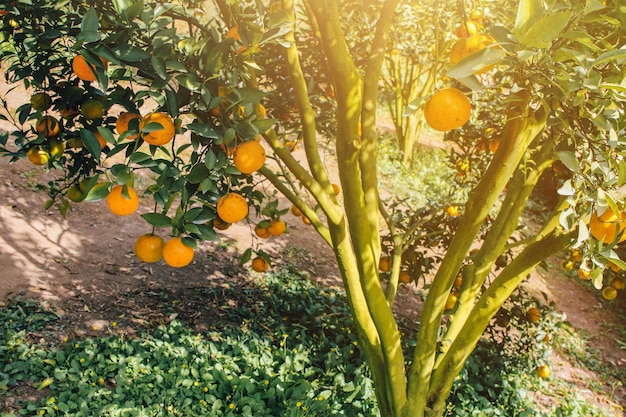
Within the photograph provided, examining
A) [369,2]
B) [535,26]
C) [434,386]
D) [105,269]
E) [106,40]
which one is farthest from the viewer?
[369,2]

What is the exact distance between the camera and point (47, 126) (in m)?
1.86

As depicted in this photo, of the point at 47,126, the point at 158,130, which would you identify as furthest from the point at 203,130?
the point at 47,126

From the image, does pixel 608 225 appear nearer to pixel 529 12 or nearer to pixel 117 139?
pixel 529 12

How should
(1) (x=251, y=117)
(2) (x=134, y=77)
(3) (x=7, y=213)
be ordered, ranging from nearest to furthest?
(2) (x=134, y=77), (1) (x=251, y=117), (3) (x=7, y=213)

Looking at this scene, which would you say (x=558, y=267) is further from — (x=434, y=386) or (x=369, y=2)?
(x=434, y=386)

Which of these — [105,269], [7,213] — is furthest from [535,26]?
[7,213]

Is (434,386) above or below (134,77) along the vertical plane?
above

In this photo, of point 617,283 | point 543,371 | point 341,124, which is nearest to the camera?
point 341,124

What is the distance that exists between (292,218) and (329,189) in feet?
16.2

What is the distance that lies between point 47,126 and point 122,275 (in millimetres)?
2603

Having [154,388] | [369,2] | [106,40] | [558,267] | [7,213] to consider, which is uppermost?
[558,267]

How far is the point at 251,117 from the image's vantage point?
5.04ft

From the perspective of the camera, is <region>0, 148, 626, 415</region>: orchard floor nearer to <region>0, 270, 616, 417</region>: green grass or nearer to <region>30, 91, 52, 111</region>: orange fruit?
<region>0, 270, 616, 417</region>: green grass

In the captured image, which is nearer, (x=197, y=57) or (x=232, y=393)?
(x=197, y=57)
